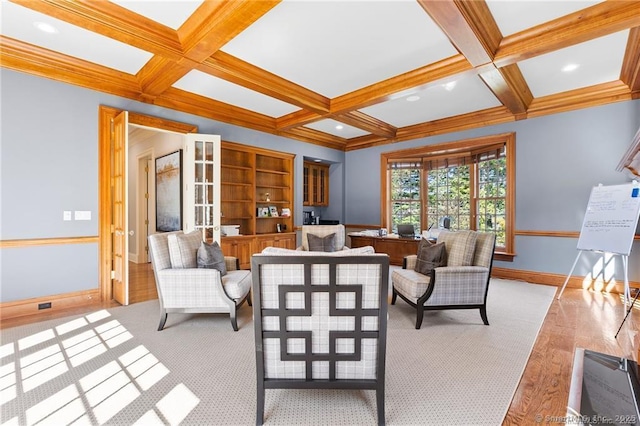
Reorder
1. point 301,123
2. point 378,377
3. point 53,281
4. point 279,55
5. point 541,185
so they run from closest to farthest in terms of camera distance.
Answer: point 378,377
point 279,55
point 53,281
point 541,185
point 301,123

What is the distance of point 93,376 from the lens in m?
2.02

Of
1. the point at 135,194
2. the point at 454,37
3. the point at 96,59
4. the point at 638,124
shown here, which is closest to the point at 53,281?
the point at 96,59

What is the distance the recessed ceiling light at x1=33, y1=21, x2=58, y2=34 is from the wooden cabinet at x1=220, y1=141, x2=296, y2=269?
2.54 meters

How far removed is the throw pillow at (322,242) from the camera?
4.40 metres

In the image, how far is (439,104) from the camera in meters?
4.73

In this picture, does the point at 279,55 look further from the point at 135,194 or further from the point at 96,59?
the point at 135,194

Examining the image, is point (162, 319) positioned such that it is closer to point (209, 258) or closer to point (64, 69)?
point (209, 258)

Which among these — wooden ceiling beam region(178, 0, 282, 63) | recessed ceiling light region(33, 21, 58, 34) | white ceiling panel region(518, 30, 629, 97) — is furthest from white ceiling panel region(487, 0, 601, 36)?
recessed ceiling light region(33, 21, 58, 34)

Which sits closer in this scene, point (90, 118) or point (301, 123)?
point (90, 118)

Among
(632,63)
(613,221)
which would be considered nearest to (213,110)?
(632,63)

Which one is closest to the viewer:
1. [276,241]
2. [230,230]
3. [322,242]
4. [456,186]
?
[322,242]

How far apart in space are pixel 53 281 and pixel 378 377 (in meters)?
3.87

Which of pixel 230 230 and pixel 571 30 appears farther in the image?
pixel 230 230

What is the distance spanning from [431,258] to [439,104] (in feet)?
9.10
